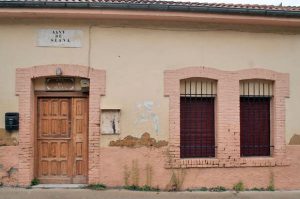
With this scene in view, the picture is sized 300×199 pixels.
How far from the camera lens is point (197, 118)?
9.21 metres

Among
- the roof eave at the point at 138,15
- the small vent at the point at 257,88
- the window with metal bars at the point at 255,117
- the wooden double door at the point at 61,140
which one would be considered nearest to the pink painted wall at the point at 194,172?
the window with metal bars at the point at 255,117

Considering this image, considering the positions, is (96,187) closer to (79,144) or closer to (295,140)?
(79,144)

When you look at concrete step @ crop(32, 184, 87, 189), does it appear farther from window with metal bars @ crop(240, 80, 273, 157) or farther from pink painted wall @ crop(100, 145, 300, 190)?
window with metal bars @ crop(240, 80, 273, 157)

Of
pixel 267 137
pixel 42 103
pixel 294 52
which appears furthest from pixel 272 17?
pixel 42 103

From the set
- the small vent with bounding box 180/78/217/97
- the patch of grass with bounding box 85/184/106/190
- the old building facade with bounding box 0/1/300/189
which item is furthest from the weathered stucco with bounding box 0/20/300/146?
the patch of grass with bounding box 85/184/106/190

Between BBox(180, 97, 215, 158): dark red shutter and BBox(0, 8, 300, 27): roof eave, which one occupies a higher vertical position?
BBox(0, 8, 300, 27): roof eave

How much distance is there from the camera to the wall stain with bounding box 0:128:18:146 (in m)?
8.47

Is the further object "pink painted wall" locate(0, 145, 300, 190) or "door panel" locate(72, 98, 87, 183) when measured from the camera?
"door panel" locate(72, 98, 87, 183)

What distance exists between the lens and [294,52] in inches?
371

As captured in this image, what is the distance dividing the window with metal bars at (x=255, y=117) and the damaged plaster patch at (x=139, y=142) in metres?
2.20

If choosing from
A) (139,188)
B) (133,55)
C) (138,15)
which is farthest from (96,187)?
(138,15)

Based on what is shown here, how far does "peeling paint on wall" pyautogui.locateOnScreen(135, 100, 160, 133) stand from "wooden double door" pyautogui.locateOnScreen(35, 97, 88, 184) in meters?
1.34

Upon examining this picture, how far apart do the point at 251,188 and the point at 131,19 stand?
5134mm

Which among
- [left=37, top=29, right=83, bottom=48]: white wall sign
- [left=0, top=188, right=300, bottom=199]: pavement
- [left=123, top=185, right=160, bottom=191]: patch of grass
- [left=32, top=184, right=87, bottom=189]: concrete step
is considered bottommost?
[left=0, top=188, right=300, bottom=199]: pavement
